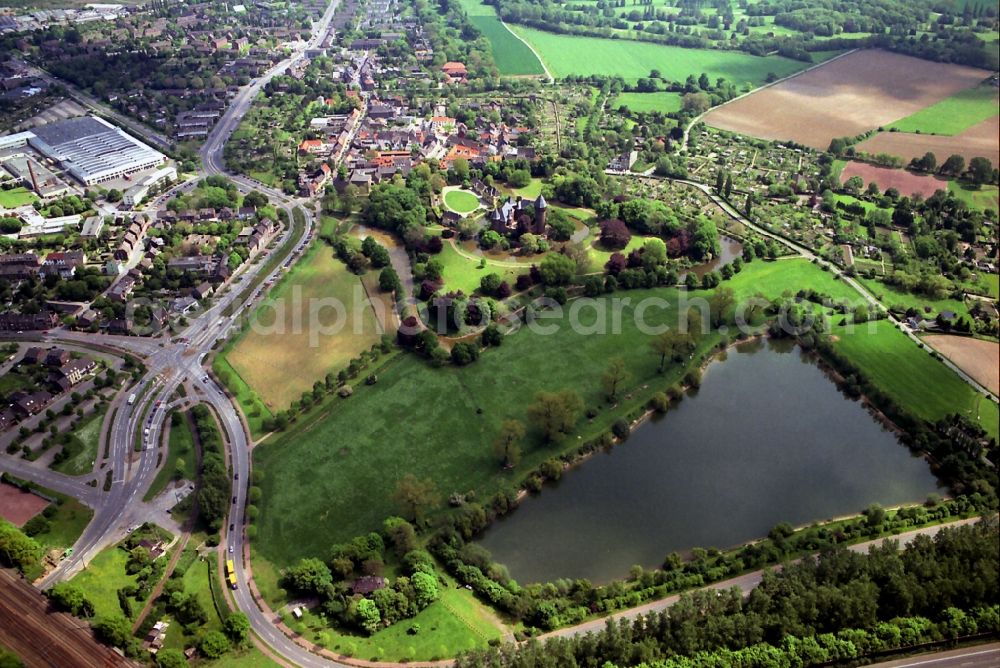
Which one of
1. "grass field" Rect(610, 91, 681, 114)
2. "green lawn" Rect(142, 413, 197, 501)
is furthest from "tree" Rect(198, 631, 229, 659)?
"grass field" Rect(610, 91, 681, 114)

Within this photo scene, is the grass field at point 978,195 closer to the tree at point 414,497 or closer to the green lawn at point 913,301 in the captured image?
the green lawn at point 913,301

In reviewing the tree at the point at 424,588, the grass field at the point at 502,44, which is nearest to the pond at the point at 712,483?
the tree at the point at 424,588

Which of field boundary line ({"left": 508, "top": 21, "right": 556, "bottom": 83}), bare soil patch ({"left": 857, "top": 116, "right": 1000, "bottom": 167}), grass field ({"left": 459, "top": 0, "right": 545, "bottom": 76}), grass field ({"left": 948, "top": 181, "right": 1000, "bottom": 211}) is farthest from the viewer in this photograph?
grass field ({"left": 459, "top": 0, "right": 545, "bottom": 76})

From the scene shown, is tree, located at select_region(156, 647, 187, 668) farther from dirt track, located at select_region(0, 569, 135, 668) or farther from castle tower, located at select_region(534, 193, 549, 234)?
castle tower, located at select_region(534, 193, 549, 234)

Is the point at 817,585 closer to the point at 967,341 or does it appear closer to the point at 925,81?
the point at 967,341

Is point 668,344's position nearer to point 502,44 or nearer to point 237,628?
point 237,628

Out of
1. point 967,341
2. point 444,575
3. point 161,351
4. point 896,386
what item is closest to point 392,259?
point 161,351
